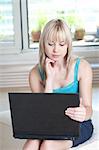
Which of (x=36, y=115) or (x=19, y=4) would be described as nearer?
(x=36, y=115)

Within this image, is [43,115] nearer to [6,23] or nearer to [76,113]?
[76,113]

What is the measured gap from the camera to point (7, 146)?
68.6 inches

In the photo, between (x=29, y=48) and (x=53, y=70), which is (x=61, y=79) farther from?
(x=29, y=48)

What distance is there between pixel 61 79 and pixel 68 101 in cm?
30

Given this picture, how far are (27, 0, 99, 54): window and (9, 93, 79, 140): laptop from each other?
1579mm

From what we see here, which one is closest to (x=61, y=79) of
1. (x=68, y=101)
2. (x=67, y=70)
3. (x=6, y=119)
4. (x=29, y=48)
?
(x=67, y=70)

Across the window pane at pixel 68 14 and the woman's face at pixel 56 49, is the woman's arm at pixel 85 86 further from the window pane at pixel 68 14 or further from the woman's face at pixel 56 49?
the window pane at pixel 68 14

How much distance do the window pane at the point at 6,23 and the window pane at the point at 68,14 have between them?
16 centimetres

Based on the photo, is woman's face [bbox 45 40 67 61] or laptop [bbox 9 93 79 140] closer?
laptop [bbox 9 93 79 140]

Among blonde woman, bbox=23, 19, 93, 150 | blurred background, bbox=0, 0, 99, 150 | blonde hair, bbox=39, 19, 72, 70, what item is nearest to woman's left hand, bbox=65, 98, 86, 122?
blonde woman, bbox=23, 19, 93, 150

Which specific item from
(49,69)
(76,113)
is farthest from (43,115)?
(49,69)

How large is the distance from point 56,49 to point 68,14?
1438mm

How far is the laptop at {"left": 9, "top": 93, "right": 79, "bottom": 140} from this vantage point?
1.31 m

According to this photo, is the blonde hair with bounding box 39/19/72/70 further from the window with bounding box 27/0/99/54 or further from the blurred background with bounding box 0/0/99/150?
the window with bounding box 27/0/99/54
